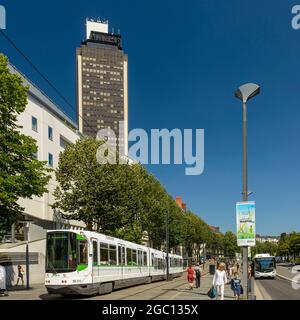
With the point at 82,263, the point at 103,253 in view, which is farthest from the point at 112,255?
the point at 82,263

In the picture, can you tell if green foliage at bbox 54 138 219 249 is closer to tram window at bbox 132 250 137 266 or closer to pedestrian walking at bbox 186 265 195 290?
tram window at bbox 132 250 137 266

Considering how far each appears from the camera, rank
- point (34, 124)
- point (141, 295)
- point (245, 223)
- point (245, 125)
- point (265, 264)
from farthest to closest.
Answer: point (265, 264) < point (34, 124) < point (141, 295) < point (245, 125) < point (245, 223)

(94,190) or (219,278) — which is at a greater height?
(94,190)

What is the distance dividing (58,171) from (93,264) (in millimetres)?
24223

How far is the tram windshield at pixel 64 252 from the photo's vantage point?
80.5 ft

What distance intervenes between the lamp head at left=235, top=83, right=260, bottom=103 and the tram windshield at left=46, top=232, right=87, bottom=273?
10.4 metres

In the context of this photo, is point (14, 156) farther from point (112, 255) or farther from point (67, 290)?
point (67, 290)

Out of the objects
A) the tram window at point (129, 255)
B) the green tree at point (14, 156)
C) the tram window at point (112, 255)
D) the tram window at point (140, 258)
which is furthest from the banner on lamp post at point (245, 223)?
the tram window at point (140, 258)

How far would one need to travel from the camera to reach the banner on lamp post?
18.3 meters

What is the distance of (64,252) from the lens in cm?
2469

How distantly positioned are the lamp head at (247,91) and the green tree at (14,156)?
13410mm

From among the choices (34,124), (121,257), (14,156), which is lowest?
(121,257)

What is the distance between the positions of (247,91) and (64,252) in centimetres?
1128

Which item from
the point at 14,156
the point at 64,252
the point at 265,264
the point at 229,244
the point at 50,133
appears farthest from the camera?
the point at 229,244
